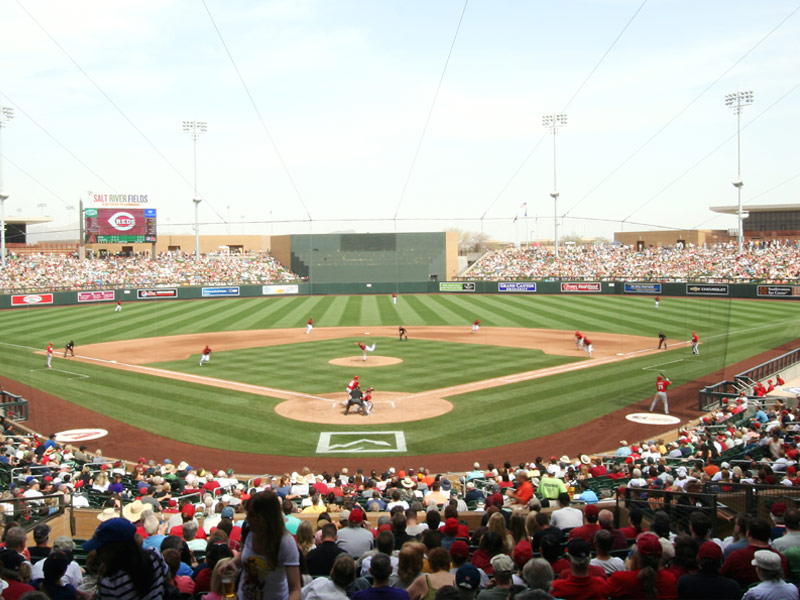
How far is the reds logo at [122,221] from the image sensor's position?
241ft

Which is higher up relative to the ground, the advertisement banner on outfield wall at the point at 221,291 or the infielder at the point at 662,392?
the advertisement banner on outfield wall at the point at 221,291

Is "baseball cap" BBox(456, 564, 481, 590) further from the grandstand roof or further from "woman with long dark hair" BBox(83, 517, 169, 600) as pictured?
the grandstand roof

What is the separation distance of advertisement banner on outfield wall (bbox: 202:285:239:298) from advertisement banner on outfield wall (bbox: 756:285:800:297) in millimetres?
52463

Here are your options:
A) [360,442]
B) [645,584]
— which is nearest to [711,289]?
[360,442]

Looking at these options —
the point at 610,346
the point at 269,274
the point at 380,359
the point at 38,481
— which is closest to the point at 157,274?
the point at 269,274

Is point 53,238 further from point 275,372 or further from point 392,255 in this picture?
point 275,372

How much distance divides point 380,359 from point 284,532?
28.0m

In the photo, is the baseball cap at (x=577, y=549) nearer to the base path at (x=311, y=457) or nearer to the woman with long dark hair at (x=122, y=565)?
the woman with long dark hair at (x=122, y=565)

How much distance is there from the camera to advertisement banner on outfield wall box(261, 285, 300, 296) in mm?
72562

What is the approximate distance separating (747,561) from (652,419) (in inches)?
666

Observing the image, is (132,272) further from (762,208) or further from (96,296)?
(762,208)

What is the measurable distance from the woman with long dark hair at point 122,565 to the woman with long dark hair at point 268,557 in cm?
60

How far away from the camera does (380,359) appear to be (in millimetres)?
32125

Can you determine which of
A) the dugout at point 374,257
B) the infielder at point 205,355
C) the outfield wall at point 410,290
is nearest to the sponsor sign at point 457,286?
the outfield wall at point 410,290
